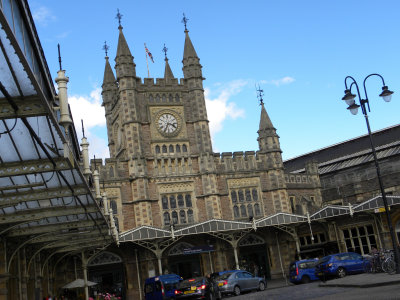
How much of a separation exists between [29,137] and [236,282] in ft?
59.3

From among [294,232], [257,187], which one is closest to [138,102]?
[257,187]

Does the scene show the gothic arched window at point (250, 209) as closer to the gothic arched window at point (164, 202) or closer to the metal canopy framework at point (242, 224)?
the metal canopy framework at point (242, 224)

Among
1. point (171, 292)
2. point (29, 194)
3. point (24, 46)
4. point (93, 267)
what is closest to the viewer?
point (24, 46)

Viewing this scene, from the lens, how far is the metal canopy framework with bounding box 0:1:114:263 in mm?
6867

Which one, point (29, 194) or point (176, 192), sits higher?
point (176, 192)

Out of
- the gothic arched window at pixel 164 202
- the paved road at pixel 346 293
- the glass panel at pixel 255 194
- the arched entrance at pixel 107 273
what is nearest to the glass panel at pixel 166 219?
the gothic arched window at pixel 164 202

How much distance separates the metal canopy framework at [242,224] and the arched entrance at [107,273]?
3140 millimetres

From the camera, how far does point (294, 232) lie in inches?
1548

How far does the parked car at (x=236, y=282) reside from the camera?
2595 centimetres

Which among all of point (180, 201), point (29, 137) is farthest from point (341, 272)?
point (29, 137)

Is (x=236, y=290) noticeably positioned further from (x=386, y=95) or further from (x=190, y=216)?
(x=190, y=216)

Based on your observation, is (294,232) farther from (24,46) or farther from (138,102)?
(24,46)

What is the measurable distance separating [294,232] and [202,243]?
7.26 meters

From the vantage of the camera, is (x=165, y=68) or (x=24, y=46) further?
(x=165, y=68)
